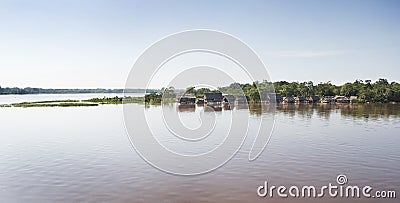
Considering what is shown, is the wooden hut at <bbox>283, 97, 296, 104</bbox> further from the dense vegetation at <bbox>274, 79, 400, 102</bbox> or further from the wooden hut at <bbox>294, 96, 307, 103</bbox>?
the dense vegetation at <bbox>274, 79, 400, 102</bbox>

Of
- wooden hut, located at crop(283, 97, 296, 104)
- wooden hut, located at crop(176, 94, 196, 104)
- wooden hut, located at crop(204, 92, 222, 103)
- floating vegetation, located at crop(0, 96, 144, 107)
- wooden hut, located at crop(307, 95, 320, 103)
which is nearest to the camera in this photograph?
floating vegetation, located at crop(0, 96, 144, 107)

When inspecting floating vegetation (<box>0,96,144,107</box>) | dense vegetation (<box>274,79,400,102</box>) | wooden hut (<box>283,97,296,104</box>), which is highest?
dense vegetation (<box>274,79,400,102</box>)

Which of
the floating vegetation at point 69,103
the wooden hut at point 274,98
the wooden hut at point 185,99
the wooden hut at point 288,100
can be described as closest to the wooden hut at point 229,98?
the wooden hut at point 185,99

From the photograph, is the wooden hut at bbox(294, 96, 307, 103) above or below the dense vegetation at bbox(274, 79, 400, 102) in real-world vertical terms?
below

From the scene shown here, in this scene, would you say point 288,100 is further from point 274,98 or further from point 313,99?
point 274,98

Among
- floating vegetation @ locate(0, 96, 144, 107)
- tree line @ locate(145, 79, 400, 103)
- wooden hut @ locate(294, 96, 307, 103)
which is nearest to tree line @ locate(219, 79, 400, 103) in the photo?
tree line @ locate(145, 79, 400, 103)

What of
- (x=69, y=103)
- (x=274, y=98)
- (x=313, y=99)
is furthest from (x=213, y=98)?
(x=69, y=103)

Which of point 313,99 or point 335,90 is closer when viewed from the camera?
point 313,99

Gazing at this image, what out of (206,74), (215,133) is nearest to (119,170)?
(206,74)

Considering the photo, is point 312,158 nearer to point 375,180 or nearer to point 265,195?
point 375,180

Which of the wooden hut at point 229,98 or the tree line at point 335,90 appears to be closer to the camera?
the wooden hut at point 229,98

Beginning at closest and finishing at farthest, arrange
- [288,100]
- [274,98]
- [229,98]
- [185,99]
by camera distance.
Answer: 1. [185,99]
2. [229,98]
3. [274,98]
4. [288,100]

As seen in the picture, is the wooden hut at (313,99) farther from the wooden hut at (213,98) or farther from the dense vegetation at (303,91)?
the wooden hut at (213,98)

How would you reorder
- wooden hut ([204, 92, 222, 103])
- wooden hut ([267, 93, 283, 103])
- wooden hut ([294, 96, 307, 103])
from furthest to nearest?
wooden hut ([294, 96, 307, 103])
wooden hut ([267, 93, 283, 103])
wooden hut ([204, 92, 222, 103])
